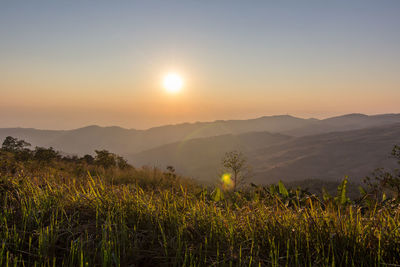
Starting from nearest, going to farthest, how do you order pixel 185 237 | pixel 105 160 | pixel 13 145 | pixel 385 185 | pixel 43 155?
pixel 185 237
pixel 385 185
pixel 43 155
pixel 13 145
pixel 105 160

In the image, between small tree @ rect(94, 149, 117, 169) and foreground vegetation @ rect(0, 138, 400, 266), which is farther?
small tree @ rect(94, 149, 117, 169)

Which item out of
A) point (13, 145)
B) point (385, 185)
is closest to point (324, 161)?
point (13, 145)

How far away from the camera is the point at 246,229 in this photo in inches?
109

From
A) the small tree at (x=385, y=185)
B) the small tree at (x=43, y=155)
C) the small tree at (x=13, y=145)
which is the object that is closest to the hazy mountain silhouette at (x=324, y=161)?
the small tree at (x=13, y=145)

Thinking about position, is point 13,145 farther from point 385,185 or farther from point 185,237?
point 385,185

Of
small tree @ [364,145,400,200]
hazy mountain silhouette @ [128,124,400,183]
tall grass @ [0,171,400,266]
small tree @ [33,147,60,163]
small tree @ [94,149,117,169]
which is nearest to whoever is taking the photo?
tall grass @ [0,171,400,266]

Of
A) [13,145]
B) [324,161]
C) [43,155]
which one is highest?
[13,145]

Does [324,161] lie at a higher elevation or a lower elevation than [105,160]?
lower

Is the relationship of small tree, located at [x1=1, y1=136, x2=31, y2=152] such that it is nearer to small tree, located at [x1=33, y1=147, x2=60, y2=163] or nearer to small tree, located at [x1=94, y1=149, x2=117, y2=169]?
small tree, located at [x1=33, y1=147, x2=60, y2=163]

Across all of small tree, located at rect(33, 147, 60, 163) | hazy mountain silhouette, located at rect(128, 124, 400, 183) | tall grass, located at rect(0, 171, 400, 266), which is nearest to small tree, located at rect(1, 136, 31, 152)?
small tree, located at rect(33, 147, 60, 163)

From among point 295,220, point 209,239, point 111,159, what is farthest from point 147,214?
point 111,159

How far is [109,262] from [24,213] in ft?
4.58

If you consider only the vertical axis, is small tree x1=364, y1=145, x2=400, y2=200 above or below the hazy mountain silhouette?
above

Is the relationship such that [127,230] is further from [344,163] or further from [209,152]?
[209,152]
